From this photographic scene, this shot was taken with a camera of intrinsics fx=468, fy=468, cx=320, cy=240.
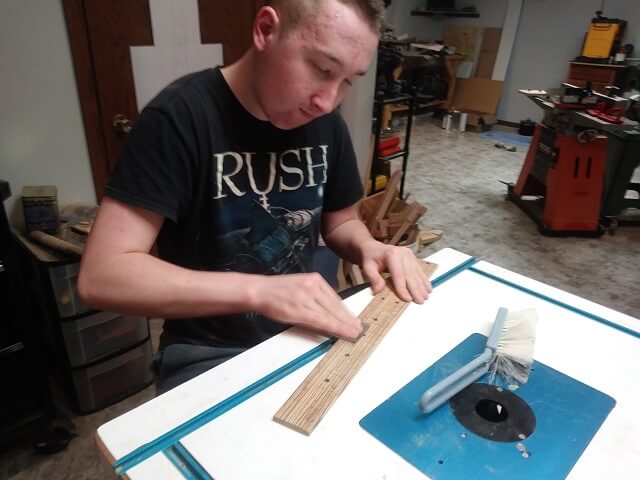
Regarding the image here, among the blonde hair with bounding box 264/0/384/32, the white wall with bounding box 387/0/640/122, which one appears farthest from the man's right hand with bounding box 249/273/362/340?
the white wall with bounding box 387/0/640/122

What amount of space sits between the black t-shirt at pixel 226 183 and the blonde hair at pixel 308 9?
21cm

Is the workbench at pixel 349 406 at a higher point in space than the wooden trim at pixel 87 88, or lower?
lower

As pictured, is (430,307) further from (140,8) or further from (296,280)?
(140,8)

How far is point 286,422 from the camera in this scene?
2.02 ft

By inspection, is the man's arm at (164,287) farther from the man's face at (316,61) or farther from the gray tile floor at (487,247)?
the gray tile floor at (487,247)

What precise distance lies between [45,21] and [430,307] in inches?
59.2

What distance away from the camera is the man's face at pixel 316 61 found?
73 centimetres

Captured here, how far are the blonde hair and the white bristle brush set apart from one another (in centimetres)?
56

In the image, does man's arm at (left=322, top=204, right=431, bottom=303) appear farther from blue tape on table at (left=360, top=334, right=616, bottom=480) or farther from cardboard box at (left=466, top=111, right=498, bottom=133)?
cardboard box at (left=466, top=111, right=498, bottom=133)

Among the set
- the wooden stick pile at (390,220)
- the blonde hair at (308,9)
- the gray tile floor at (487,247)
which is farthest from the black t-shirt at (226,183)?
the wooden stick pile at (390,220)

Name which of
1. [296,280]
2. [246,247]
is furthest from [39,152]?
[296,280]

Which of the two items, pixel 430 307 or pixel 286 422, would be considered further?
pixel 430 307

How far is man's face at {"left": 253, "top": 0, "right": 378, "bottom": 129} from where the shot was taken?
734 mm

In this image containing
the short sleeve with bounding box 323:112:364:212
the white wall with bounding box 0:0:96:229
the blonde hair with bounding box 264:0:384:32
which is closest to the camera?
the blonde hair with bounding box 264:0:384:32
